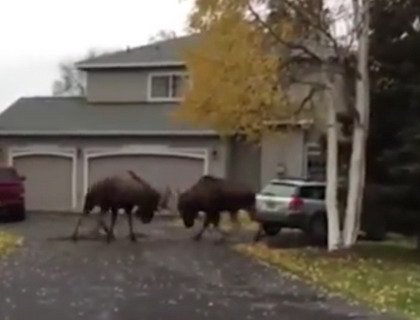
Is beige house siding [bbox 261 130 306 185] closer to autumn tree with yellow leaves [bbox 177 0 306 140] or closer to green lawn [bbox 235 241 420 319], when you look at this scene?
green lawn [bbox 235 241 420 319]

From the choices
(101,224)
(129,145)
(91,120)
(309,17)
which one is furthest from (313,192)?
(91,120)

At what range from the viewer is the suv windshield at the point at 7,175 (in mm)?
36938

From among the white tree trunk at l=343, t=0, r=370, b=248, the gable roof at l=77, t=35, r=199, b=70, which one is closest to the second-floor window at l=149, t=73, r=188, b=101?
the gable roof at l=77, t=35, r=199, b=70

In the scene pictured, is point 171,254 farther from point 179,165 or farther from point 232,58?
point 179,165

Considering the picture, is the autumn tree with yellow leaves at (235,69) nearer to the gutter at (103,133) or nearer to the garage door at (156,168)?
the gutter at (103,133)

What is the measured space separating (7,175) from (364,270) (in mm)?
18597

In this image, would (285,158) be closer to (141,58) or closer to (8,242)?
Answer: (141,58)

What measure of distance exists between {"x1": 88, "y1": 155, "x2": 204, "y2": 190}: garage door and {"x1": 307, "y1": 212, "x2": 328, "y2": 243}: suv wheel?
12.6 meters

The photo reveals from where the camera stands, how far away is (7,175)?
37188 mm

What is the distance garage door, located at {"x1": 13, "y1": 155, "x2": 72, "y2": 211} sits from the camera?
43.6 meters

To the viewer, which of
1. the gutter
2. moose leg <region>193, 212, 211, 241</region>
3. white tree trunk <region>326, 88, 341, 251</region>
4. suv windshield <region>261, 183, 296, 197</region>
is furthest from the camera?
the gutter

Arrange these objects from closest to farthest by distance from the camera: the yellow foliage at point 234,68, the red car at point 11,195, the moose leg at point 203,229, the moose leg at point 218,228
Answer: the yellow foliage at point 234,68 → the moose leg at point 203,229 → the moose leg at point 218,228 → the red car at point 11,195

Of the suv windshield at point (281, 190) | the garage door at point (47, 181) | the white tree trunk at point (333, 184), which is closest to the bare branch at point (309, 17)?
the white tree trunk at point (333, 184)

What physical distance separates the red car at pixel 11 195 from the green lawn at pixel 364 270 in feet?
39.6
